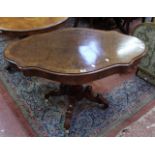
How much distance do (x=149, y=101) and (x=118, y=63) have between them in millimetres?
789

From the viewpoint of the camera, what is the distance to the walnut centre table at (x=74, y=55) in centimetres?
134

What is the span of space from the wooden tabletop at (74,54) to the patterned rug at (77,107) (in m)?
0.53

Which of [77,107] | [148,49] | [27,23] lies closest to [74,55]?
[77,107]

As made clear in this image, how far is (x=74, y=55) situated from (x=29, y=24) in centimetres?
70

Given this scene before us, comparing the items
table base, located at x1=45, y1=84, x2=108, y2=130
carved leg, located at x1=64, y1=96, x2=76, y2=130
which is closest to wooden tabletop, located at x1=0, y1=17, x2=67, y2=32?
table base, located at x1=45, y1=84, x2=108, y2=130

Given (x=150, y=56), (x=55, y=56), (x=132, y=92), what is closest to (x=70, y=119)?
(x=55, y=56)

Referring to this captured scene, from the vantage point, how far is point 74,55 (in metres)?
1.45

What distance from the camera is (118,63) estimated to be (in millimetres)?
1376

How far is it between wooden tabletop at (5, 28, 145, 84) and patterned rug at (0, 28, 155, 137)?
53 cm

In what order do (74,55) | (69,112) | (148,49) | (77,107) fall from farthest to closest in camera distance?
(148,49), (77,107), (69,112), (74,55)

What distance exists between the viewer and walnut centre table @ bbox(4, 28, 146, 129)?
1338 mm

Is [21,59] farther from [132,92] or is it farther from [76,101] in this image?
[132,92]

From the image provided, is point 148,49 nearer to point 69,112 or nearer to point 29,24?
point 69,112

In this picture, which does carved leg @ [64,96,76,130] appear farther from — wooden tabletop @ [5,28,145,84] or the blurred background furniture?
the blurred background furniture
